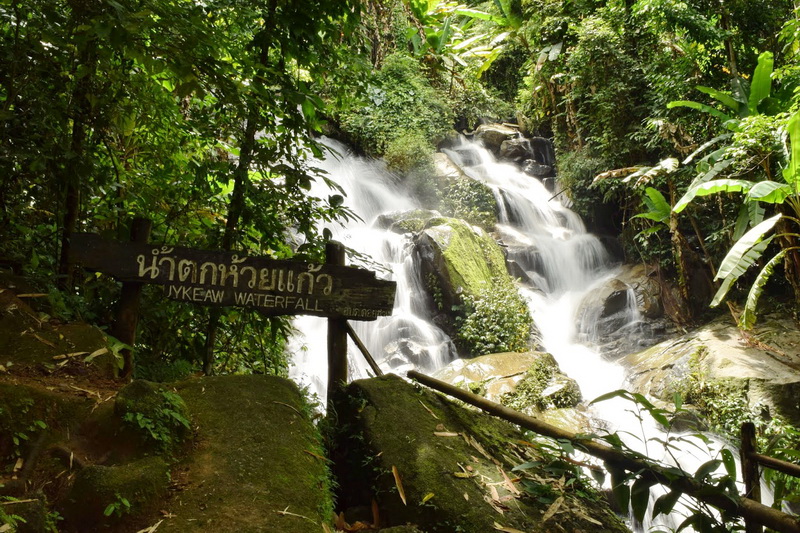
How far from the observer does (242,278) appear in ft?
10.8

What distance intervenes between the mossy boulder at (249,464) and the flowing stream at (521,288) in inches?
139

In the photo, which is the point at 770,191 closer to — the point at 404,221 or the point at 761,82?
the point at 761,82

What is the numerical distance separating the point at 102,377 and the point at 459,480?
1973mm

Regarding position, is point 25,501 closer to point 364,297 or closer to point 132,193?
point 364,297

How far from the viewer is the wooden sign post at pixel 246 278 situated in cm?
316

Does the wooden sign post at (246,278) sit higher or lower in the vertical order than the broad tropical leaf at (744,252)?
lower

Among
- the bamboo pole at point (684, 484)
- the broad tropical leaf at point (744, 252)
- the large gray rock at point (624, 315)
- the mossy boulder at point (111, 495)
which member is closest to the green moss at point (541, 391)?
the broad tropical leaf at point (744, 252)

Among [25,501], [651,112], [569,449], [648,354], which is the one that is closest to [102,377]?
[25,501]

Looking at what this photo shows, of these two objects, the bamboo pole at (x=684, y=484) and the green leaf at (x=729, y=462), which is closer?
→ the bamboo pole at (x=684, y=484)

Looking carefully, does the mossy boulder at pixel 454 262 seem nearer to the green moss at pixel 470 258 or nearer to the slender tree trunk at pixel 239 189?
the green moss at pixel 470 258

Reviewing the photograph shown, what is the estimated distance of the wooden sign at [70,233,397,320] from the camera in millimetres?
3158

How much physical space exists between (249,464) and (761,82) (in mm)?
9075

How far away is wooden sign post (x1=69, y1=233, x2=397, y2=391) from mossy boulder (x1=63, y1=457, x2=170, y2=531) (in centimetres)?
131

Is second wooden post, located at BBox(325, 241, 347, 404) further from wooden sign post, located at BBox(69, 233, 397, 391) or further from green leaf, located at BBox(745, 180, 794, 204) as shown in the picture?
green leaf, located at BBox(745, 180, 794, 204)
